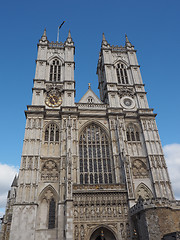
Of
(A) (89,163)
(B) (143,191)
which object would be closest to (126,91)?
(A) (89,163)

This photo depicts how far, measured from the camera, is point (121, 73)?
104ft

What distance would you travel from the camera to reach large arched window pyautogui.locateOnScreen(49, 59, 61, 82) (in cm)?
2974

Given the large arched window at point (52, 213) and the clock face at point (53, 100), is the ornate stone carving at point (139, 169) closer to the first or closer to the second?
the large arched window at point (52, 213)

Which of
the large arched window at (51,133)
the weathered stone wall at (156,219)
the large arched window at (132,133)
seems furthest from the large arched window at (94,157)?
the weathered stone wall at (156,219)

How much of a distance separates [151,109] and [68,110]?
11.0 m

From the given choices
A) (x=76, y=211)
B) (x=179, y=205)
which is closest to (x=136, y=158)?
(x=179, y=205)

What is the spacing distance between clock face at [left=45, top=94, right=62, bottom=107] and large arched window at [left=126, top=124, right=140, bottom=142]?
967 cm

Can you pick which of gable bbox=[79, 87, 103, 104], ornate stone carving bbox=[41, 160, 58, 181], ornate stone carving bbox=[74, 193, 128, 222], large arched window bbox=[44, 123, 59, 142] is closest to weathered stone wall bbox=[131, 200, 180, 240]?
ornate stone carving bbox=[74, 193, 128, 222]

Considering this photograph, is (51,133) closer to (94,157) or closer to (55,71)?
(94,157)

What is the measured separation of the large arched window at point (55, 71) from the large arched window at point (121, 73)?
8.98 m

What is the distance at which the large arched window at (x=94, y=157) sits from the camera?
2259cm

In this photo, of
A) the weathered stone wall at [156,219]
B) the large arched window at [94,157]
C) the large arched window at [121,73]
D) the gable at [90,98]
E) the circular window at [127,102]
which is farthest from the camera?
the large arched window at [121,73]

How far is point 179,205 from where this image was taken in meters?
17.7

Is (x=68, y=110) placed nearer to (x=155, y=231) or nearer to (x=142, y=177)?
(x=142, y=177)
